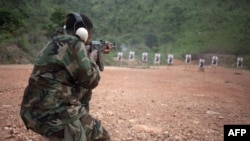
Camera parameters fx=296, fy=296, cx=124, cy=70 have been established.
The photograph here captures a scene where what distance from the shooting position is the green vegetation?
102 ft

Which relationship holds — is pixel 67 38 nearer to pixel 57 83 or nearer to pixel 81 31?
pixel 81 31

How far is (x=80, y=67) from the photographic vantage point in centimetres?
189

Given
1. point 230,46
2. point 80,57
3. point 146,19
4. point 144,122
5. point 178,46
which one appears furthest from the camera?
point 146,19

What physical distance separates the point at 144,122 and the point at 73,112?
2.42 m

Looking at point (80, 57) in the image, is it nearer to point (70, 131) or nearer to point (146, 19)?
point (70, 131)

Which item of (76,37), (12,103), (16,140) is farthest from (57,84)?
(12,103)

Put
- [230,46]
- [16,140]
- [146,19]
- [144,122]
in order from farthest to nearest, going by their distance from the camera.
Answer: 1. [146,19]
2. [230,46]
3. [144,122]
4. [16,140]

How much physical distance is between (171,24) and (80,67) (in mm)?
34686

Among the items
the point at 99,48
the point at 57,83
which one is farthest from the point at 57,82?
the point at 99,48

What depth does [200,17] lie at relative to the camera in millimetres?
35906

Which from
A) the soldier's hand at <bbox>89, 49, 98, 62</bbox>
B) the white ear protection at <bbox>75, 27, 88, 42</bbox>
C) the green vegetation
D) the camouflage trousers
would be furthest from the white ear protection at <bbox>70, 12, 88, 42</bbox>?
the green vegetation

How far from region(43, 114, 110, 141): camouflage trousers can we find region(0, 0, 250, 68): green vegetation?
80.5 ft

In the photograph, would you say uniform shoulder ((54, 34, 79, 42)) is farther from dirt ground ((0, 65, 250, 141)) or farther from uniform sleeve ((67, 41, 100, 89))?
dirt ground ((0, 65, 250, 141))

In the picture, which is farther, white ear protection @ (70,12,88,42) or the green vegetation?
the green vegetation
